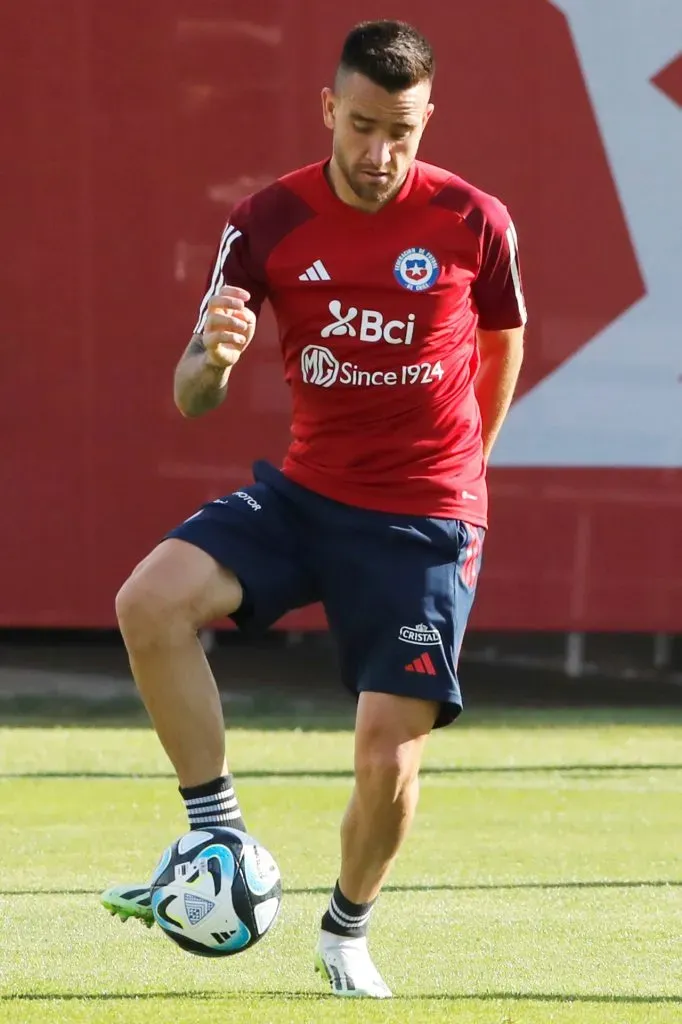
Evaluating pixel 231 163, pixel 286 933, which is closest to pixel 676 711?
pixel 231 163

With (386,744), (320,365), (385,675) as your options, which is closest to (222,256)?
(320,365)

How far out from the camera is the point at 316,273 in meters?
4.51

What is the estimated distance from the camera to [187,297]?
10617 millimetres

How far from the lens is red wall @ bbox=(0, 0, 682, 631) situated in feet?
34.6

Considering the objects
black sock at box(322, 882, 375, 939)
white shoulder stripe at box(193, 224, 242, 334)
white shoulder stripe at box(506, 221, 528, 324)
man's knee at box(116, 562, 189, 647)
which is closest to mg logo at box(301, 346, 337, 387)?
white shoulder stripe at box(193, 224, 242, 334)

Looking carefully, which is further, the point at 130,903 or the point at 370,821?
the point at 370,821

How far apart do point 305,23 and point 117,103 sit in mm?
1173

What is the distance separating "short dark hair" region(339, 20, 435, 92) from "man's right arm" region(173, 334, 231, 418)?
76 centimetres

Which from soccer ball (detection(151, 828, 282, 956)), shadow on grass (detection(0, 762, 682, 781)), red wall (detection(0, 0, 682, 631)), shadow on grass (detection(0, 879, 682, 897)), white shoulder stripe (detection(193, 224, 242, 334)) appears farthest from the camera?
red wall (detection(0, 0, 682, 631))

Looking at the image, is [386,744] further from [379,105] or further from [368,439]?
[379,105]

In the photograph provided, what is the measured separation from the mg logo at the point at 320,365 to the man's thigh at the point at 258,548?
0.31 m

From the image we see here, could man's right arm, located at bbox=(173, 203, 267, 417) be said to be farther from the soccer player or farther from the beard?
the beard

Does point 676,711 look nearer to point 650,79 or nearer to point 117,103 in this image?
point 650,79

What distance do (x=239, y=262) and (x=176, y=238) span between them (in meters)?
6.20
